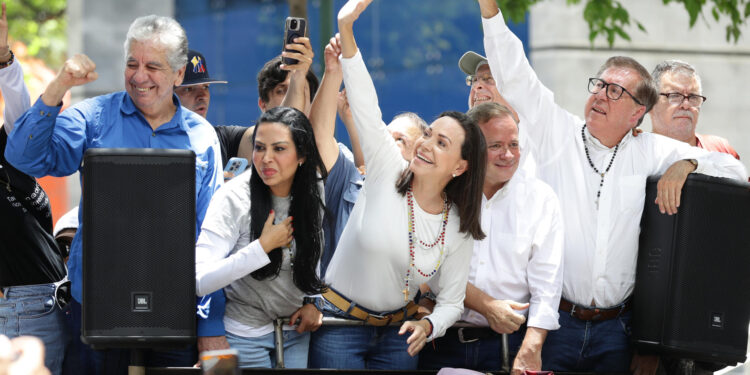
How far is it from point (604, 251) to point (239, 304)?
5.20 ft

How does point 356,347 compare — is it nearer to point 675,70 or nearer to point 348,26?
point 348,26

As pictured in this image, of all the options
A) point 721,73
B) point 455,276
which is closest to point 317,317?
point 455,276

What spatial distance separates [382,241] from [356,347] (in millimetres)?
510

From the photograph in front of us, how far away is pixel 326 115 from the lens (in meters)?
4.27

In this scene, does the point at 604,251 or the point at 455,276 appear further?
the point at 604,251

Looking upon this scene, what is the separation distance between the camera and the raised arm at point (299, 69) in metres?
4.18

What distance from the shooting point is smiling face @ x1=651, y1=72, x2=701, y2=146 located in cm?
498

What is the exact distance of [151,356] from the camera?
3.91 meters

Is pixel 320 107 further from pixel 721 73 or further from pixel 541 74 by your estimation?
pixel 721 73

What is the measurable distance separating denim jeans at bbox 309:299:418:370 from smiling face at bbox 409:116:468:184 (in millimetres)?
671

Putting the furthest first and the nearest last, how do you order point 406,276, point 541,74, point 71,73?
point 541,74 < point 406,276 < point 71,73

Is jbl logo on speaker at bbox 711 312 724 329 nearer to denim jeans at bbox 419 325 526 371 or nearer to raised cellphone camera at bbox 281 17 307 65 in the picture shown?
denim jeans at bbox 419 325 526 371

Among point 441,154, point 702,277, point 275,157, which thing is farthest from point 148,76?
point 702,277

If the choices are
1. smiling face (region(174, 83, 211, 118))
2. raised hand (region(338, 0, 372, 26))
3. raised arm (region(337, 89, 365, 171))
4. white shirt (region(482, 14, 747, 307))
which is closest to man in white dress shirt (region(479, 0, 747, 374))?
white shirt (region(482, 14, 747, 307))
